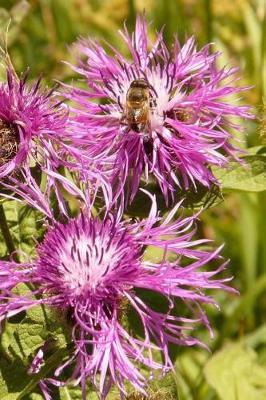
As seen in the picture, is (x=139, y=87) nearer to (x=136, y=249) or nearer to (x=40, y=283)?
(x=136, y=249)

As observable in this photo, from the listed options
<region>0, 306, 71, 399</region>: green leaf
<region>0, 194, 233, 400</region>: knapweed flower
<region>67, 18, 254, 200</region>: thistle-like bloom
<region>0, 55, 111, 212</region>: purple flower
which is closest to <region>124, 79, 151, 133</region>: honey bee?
<region>67, 18, 254, 200</region>: thistle-like bloom

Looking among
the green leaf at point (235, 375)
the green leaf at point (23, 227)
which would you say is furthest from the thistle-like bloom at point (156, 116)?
the green leaf at point (235, 375)

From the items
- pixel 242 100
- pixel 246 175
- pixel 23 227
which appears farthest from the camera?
pixel 242 100

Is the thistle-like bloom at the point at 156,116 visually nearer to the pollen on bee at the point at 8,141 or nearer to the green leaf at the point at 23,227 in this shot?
the pollen on bee at the point at 8,141

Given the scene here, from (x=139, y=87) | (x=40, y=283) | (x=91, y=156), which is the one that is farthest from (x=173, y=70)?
(x=40, y=283)

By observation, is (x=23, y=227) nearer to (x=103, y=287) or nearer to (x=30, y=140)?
(x=30, y=140)

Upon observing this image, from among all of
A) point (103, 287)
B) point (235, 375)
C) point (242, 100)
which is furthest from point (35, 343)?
point (242, 100)
